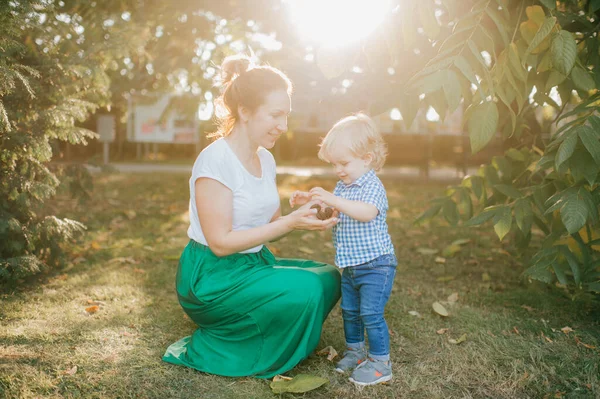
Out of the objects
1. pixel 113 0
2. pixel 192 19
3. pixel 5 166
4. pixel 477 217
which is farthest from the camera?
pixel 192 19

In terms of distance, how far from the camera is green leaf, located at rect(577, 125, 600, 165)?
8.05 ft

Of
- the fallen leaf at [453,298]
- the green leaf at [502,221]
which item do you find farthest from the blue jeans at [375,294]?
the fallen leaf at [453,298]

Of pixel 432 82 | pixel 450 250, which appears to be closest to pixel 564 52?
pixel 432 82

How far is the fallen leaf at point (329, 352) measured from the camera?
2875 millimetres

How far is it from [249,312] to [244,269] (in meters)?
→ 0.23

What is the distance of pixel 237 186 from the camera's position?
2.70 meters

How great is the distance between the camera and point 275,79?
2709 mm

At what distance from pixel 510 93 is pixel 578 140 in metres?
0.42

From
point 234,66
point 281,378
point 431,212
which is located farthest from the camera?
point 431,212

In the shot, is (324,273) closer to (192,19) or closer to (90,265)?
(90,265)

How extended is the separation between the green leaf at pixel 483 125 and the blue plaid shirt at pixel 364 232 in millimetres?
581

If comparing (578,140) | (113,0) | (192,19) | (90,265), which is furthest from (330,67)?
(192,19)

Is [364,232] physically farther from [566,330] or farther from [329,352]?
[566,330]

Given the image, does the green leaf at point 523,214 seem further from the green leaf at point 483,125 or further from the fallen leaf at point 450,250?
the fallen leaf at point 450,250
